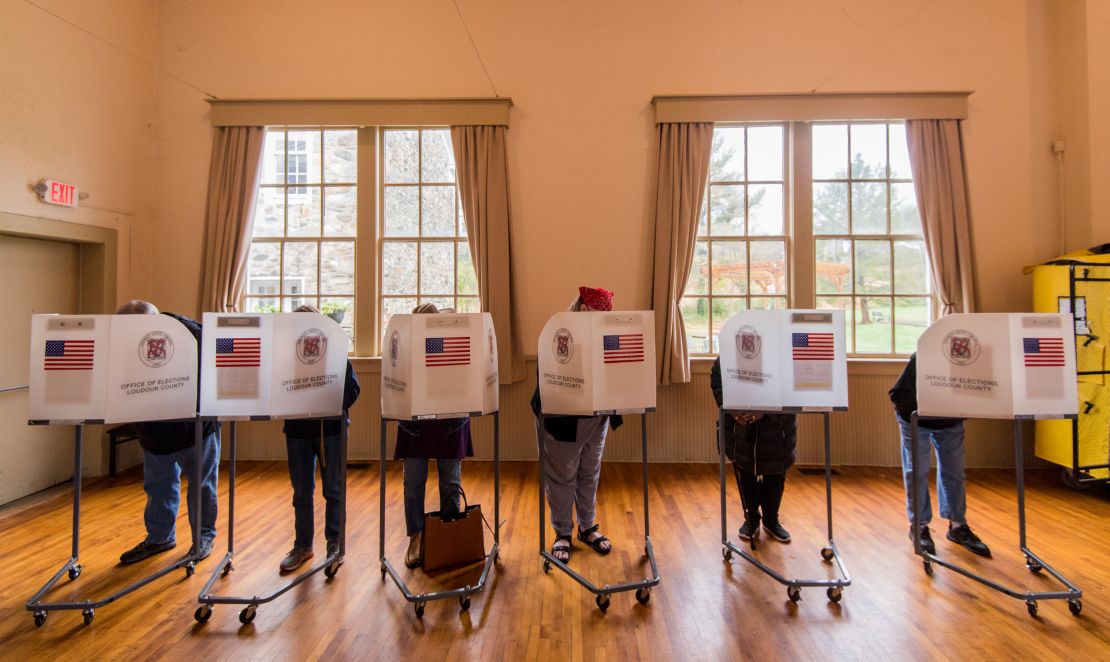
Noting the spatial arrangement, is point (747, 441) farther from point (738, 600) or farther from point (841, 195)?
point (841, 195)

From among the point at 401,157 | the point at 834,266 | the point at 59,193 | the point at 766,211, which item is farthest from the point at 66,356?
the point at 834,266

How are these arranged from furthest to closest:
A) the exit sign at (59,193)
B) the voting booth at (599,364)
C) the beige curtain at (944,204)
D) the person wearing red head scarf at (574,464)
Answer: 1. the beige curtain at (944,204)
2. the exit sign at (59,193)
3. the person wearing red head scarf at (574,464)
4. the voting booth at (599,364)

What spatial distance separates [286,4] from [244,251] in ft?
7.88

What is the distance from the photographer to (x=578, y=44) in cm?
457

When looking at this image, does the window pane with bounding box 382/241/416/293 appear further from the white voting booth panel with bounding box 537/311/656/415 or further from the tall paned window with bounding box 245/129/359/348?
the white voting booth panel with bounding box 537/311/656/415

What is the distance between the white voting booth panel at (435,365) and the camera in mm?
2273

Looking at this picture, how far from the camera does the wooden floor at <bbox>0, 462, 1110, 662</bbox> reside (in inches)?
78.5

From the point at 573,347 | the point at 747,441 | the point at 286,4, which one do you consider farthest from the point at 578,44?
the point at 747,441

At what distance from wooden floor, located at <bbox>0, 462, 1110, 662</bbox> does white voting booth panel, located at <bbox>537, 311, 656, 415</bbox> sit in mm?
930

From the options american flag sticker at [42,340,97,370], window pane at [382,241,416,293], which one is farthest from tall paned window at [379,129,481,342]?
american flag sticker at [42,340,97,370]

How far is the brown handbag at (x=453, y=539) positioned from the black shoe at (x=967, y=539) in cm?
275

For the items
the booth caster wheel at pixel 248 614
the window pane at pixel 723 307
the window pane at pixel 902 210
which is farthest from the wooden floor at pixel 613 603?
the window pane at pixel 902 210

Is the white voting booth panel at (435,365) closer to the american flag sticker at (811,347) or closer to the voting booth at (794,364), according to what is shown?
the voting booth at (794,364)

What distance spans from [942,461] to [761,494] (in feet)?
3.40
